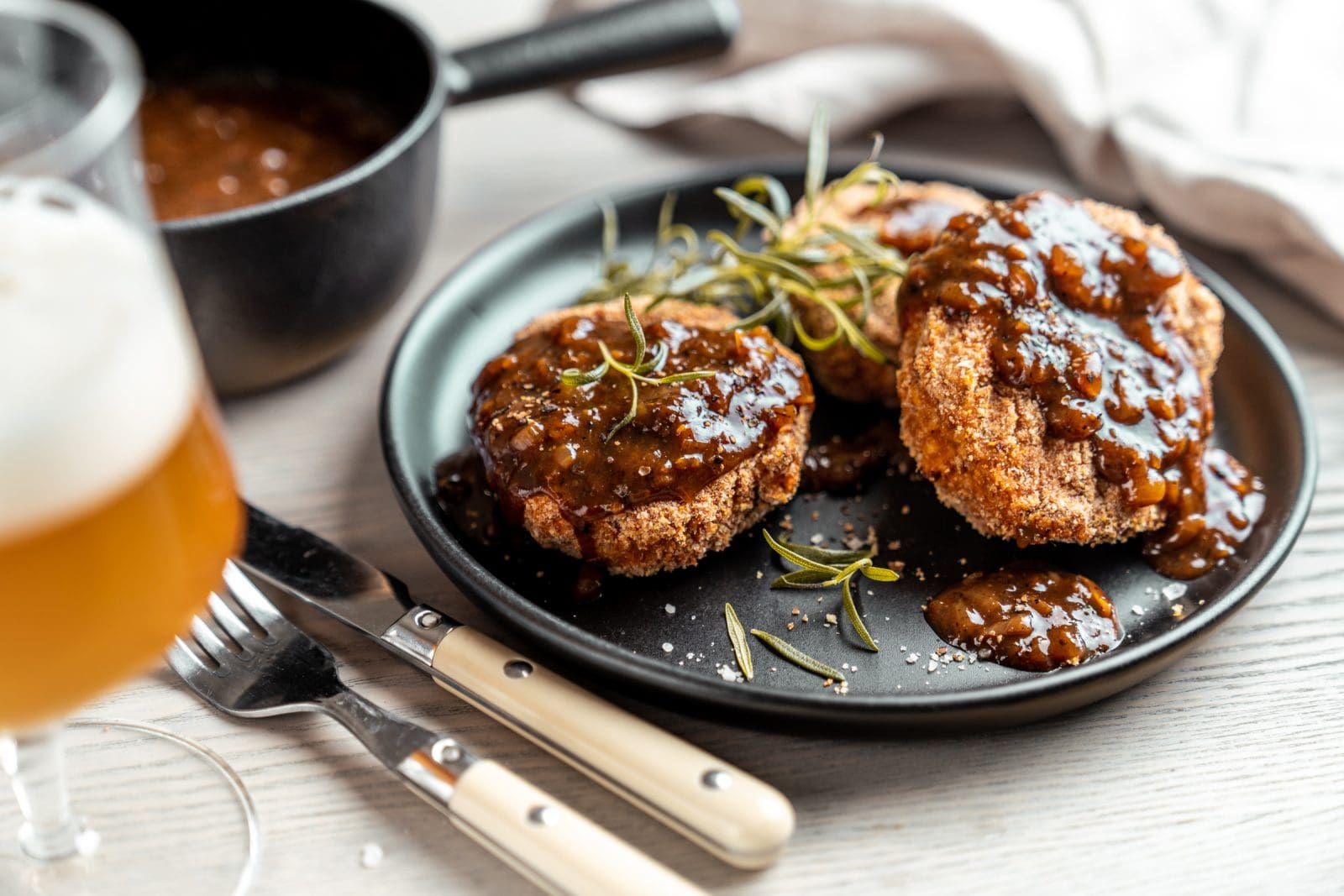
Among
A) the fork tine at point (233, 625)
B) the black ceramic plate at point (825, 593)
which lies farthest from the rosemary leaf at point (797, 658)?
the fork tine at point (233, 625)

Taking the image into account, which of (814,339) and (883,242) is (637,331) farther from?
(883,242)

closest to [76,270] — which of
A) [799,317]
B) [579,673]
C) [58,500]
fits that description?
[58,500]

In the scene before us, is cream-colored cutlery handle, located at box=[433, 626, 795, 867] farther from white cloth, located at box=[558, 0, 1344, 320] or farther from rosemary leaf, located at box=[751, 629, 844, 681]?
white cloth, located at box=[558, 0, 1344, 320]

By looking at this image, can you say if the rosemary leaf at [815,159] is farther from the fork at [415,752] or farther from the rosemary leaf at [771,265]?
the fork at [415,752]

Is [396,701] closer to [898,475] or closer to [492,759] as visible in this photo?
[492,759]

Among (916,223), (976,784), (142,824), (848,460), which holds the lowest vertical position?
(142,824)

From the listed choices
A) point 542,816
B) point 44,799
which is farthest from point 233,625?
point 542,816

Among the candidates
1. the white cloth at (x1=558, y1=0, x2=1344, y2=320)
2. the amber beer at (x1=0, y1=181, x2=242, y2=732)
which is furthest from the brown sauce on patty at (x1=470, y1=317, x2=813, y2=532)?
the white cloth at (x1=558, y1=0, x2=1344, y2=320)
